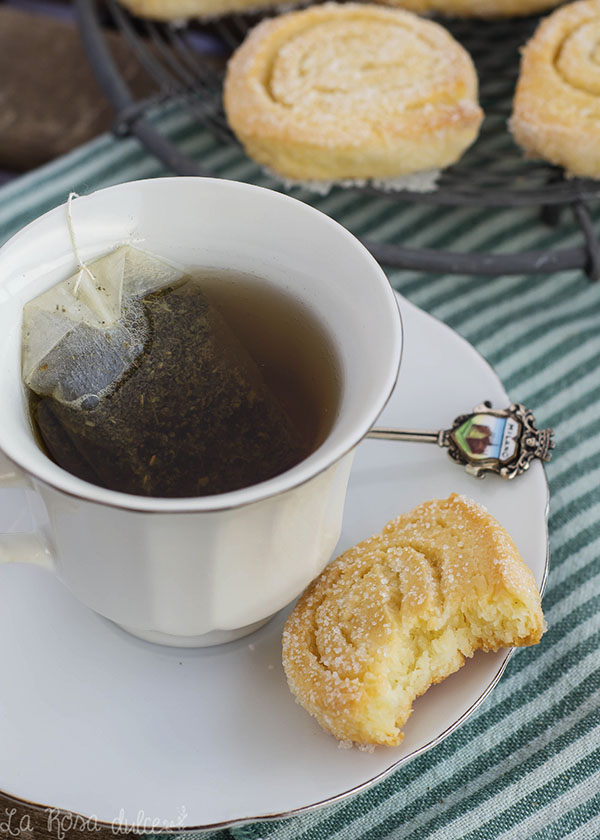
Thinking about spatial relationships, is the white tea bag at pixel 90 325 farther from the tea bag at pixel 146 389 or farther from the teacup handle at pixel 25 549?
the teacup handle at pixel 25 549

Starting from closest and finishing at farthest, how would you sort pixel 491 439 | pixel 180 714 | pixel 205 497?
pixel 205 497
pixel 180 714
pixel 491 439

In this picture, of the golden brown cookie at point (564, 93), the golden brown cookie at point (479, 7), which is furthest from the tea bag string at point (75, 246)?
the golden brown cookie at point (479, 7)

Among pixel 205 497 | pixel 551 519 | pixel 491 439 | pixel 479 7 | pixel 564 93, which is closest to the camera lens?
pixel 205 497

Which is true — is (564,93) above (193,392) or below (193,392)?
below

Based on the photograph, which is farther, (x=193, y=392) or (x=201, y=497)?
(x=193, y=392)

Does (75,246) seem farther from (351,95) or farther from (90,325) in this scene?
(351,95)

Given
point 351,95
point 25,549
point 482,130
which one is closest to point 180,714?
point 25,549

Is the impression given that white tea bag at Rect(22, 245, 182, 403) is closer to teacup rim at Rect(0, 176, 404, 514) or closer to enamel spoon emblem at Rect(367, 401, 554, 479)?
teacup rim at Rect(0, 176, 404, 514)

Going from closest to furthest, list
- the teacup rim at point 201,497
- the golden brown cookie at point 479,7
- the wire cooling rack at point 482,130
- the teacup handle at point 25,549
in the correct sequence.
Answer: the teacup rim at point 201,497 → the teacup handle at point 25,549 → the wire cooling rack at point 482,130 → the golden brown cookie at point 479,7
